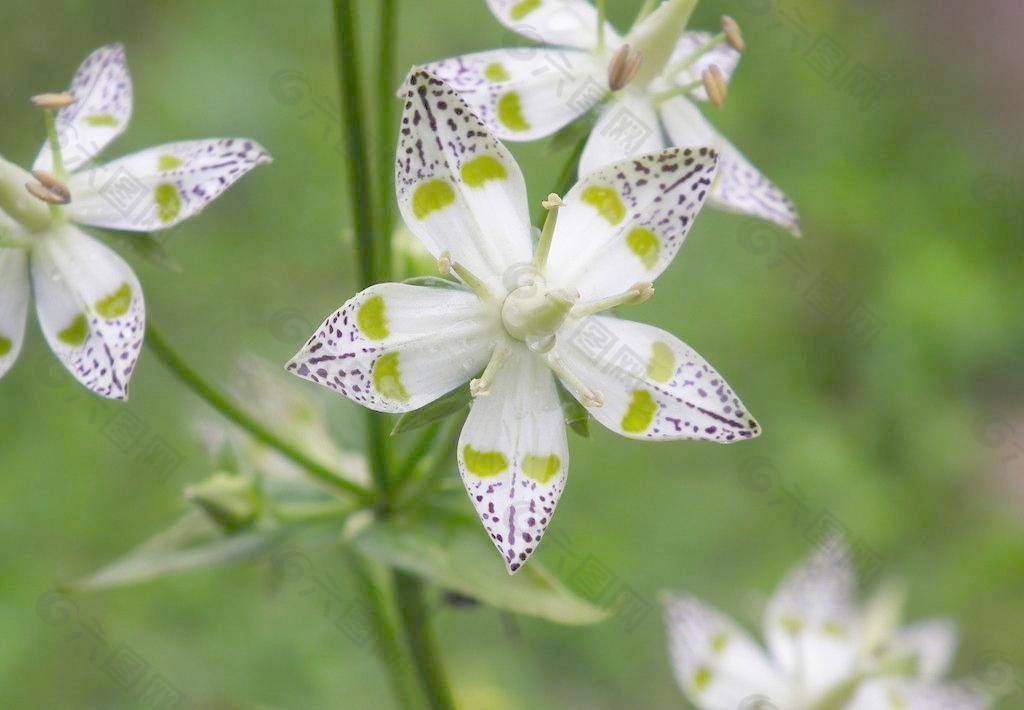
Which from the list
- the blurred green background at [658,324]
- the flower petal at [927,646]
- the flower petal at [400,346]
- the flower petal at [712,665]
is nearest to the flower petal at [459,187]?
the flower petal at [400,346]

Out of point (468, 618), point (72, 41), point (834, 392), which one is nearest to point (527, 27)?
point (468, 618)

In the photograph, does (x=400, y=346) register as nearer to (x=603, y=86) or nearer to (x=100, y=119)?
(x=603, y=86)

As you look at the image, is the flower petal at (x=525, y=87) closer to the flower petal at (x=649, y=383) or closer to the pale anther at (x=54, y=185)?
the flower petal at (x=649, y=383)

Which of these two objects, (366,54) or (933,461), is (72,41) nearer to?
(366,54)

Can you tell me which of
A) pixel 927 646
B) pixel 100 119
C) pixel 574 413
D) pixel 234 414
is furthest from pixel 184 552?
pixel 927 646

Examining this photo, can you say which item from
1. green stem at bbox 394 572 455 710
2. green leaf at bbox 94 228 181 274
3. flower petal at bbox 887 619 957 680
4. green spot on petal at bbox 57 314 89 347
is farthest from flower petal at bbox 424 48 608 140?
flower petal at bbox 887 619 957 680
